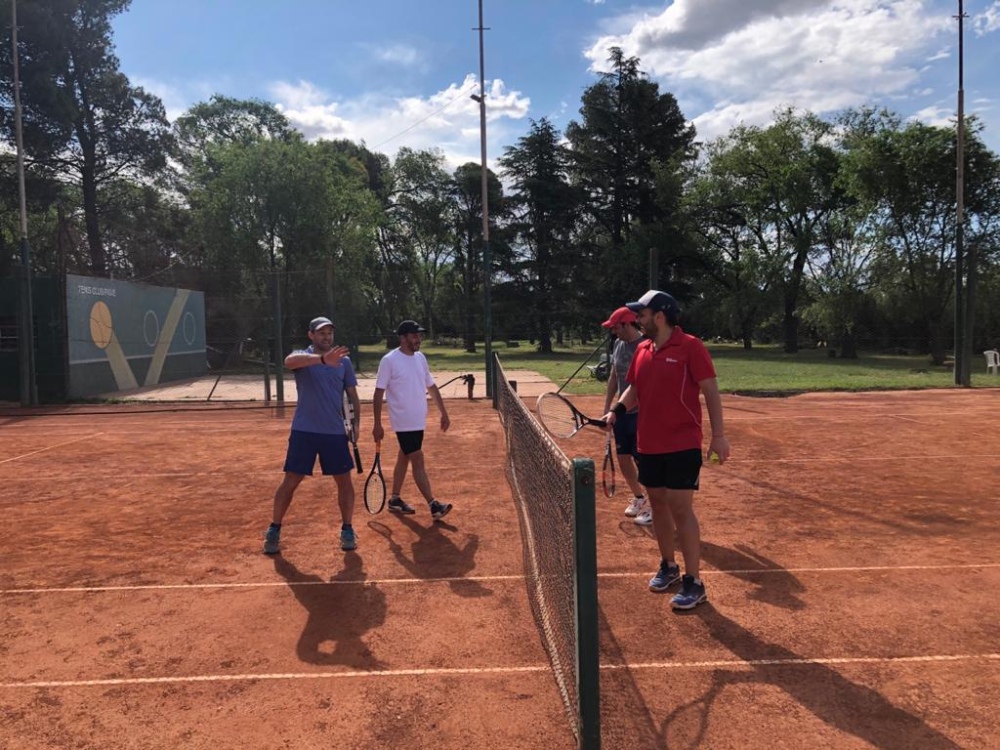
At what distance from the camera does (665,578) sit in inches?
185

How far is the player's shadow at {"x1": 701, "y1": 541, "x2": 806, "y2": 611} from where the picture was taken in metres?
4.58

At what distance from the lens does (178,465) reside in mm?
9555

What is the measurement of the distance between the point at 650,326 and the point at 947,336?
3248 cm

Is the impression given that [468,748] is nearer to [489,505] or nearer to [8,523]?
[489,505]

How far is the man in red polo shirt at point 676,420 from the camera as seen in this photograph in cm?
427

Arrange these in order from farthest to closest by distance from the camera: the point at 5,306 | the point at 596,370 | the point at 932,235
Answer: the point at 932,235, the point at 596,370, the point at 5,306

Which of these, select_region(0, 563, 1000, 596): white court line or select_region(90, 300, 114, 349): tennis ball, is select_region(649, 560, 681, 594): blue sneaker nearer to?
select_region(0, 563, 1000, 596): white court line

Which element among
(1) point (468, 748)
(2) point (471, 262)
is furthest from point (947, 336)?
(2) point (471, 262)

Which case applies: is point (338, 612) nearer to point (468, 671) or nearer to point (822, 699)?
point (468, 671)

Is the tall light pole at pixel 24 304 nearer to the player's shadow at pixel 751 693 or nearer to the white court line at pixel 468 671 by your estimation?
the white court line at pixel 468 671

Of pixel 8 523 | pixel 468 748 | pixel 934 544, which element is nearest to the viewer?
pixel 468 748

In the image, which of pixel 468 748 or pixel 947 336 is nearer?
pixel 468 748

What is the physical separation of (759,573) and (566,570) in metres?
2.24

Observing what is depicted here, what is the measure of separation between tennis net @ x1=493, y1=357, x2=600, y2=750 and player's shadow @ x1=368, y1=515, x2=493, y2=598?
0.44m
